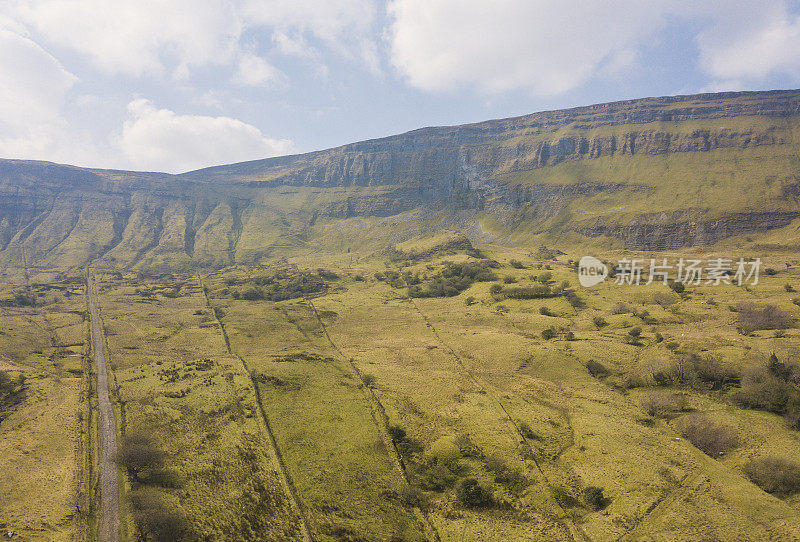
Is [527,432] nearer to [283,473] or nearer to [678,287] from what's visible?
[283,473]

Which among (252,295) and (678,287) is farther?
(252,295)

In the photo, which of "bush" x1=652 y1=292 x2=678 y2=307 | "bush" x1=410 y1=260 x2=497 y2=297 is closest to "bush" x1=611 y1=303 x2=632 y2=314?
"bush" x1=652 y1=292 x2=678 y2=307

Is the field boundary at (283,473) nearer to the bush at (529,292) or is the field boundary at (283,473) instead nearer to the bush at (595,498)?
the bush at (595,498)

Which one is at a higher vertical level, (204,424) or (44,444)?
(204,424)

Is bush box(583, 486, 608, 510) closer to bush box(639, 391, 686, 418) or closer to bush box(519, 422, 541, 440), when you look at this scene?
bush box(519, 422, 541, 440)

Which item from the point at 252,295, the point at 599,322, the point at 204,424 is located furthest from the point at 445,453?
the point at 252,295

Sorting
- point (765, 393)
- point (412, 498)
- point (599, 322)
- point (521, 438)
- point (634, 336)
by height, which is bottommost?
point (412, 498)

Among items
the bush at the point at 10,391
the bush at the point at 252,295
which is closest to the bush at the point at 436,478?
the bush at the point at 10,391
